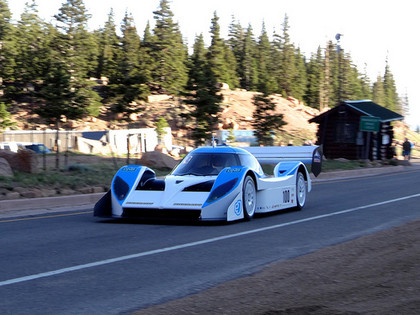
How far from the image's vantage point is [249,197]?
38.7 ft

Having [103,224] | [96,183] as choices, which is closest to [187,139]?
[96,183]

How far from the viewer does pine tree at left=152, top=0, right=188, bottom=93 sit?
95875 millimetres

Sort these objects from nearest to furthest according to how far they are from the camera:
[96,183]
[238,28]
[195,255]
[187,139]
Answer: [195,255] → [96,183] → [187,139] → [238,28]

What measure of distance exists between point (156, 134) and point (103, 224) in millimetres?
50529

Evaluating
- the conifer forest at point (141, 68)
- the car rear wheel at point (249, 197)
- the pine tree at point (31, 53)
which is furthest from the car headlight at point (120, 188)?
the pine tree at point (31, 53)

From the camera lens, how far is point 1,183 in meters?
16.0

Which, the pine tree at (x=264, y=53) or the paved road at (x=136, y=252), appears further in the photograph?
the pine tree at (x=264, y=53)

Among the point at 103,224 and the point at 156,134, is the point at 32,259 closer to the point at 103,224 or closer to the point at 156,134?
the point at 103,224

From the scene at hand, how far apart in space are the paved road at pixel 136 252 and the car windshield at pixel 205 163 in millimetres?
1308

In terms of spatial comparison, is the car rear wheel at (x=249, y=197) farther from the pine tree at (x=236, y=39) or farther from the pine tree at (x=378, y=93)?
the pine tree at (x=378, y=93)

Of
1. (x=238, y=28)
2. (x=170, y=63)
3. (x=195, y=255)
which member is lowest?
(x=195, y=255)

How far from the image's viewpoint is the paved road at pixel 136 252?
559cm

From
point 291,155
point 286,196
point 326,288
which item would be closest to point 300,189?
point 286,196

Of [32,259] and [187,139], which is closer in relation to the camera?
[32,259]
